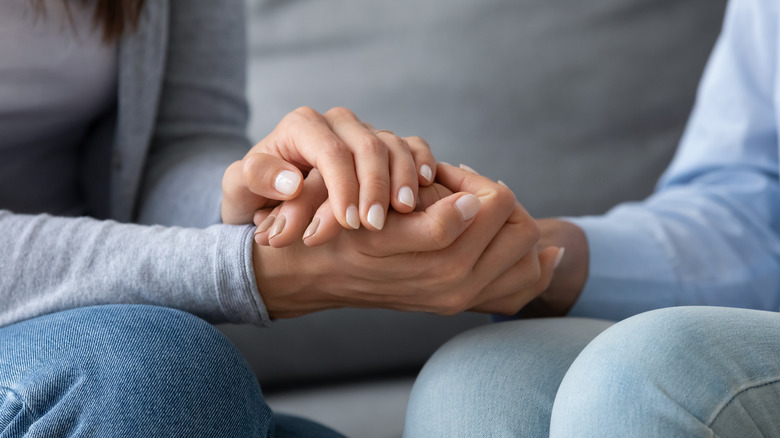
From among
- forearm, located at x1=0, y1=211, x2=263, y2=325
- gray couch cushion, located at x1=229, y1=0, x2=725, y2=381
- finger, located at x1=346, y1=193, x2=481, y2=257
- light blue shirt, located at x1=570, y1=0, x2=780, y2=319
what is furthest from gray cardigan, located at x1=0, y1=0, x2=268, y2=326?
light blue shirt, located at x1=570, y1=0, x2=780, y2=319

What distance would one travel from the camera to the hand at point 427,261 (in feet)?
1.46

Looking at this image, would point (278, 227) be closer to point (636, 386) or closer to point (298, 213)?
point (298, 213)

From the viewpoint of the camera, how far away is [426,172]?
0.49 metres

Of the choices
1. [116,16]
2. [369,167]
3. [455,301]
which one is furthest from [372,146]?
[116,16]

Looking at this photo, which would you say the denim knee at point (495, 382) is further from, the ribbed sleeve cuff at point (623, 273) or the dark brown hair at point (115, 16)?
the dark brown hair at point (115, 16)

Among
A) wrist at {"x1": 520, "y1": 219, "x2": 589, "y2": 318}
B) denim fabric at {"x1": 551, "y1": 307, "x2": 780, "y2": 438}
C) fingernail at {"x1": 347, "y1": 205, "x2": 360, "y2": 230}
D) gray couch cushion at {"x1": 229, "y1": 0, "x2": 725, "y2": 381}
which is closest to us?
denim fabric at {"x1": 551, "y1": 307, "x2": 780, "y2": 438}

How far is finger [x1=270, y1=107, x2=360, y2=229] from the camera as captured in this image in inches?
17.0

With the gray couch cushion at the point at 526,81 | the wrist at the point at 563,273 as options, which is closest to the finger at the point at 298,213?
the wrist at the point at 563,273

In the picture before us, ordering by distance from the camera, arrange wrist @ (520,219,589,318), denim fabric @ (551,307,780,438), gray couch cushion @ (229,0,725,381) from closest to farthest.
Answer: denim fabric @ (551,307,780,438) → wrist @ (520,219,589,318) → gray couch cushion @ (229,0,725,381)

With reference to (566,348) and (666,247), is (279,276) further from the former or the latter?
(666,247)

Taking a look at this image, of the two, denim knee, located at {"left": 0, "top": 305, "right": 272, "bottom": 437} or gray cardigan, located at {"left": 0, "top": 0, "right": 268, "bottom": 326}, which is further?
gray cardigan, located at {"left": 0, "top": 0, "right": 268, "bottom": 326}

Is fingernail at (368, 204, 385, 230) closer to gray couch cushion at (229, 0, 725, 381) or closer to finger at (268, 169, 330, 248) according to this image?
finger at (268, 169, 330, 248)

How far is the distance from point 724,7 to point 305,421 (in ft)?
2.95

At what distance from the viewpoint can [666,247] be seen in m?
0.68
